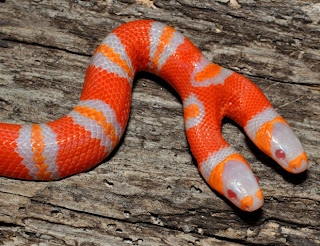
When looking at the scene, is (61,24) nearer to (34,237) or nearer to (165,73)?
(165,73)

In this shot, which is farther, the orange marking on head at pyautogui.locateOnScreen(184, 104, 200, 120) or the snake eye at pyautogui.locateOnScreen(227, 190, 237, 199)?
the orange marking on head at pyautogui.locateOnScreen(184, 104, 200, 120)

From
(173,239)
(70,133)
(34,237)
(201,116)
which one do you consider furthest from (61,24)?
(173,239)

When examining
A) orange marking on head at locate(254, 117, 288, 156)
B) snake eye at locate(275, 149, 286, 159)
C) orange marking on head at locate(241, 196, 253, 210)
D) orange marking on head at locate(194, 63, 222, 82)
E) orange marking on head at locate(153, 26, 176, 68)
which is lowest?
orange marking on head at locate(241, 196, 253, 210)

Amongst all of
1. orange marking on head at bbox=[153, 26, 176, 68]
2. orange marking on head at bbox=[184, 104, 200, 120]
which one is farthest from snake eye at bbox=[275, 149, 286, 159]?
orange marking on head at bbox=[153, 26, 176, 68]

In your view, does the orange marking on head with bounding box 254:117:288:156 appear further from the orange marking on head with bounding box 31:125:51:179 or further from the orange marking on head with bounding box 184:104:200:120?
the orange marking on head with bounding box 31:125:51:179

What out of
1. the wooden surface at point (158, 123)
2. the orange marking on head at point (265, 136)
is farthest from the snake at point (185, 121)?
the wooden surface at point (158, 123)

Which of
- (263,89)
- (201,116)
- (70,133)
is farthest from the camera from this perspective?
(263,89)

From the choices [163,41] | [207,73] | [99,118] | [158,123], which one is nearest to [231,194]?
[158,123]

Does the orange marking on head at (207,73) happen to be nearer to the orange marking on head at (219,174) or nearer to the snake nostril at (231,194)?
the orange marking on head at (219,174)
